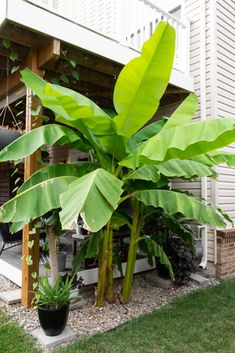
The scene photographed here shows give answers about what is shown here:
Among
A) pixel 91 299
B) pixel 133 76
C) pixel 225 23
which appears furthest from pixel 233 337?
pixel 225 23

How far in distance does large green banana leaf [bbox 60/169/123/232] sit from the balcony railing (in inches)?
101

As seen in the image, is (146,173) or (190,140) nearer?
(190,140)

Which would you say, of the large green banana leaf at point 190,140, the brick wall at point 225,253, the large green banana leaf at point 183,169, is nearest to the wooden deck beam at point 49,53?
the large green banana leaf at point 190,140

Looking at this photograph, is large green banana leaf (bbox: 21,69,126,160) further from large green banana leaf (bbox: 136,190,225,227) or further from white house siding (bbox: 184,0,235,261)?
white house siding (bbox: 184,0,235,261)

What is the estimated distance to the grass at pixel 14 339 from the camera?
3.20 metres

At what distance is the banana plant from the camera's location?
2.89 m

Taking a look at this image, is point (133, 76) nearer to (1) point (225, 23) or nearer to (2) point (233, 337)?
(2) point (233, 337)

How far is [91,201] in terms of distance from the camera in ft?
9.09

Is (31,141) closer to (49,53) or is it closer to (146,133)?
(49,53)

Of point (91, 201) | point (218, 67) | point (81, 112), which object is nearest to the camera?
point (91, 201)

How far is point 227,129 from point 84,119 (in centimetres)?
148

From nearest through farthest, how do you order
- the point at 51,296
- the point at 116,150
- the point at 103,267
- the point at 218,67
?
the point at 51,296 < the point at 116,150 < the point at 103,267 < the point at 218,67

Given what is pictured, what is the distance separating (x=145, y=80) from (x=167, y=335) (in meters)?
3.01

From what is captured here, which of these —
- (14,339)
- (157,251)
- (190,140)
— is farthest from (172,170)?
(14,339)
